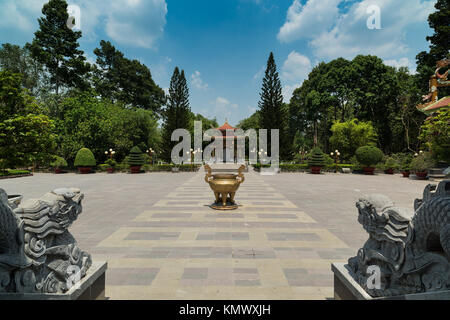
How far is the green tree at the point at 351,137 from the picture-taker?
83.0 ft

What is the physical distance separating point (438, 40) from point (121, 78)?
130 feet

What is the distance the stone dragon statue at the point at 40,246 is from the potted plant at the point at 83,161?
20.6 meters

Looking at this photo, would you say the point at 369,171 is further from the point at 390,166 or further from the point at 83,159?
the point at 83,159

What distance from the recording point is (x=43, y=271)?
1.84 meters

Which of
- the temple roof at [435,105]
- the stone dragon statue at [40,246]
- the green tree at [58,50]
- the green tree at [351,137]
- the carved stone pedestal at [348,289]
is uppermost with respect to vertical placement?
the green tree at [58,50]

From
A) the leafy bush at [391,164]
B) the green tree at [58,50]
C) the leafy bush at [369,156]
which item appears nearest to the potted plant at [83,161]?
the green tree at [58,50]

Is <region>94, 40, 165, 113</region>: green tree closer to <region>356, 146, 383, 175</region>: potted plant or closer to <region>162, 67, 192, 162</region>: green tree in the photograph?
<region>162, 67, 192, 162</region>: green tree

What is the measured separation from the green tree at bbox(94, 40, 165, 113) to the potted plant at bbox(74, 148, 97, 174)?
63.4ft

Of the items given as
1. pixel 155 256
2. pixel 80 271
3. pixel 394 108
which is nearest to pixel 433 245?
pixel 80 271

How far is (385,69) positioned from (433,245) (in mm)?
33328

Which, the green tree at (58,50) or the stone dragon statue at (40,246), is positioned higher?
the green tree at (58,50)

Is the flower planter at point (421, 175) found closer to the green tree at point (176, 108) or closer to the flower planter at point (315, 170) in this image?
the flower planter at point (315, 170)

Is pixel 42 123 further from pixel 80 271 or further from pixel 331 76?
pixel 331 76

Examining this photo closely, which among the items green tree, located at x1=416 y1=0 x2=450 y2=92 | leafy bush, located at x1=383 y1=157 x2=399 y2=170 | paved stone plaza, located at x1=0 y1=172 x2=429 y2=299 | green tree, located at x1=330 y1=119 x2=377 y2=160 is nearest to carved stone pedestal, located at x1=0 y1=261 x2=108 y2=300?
paved stone plaza, located at x1=0 y1=172 x2=429 y2=299
